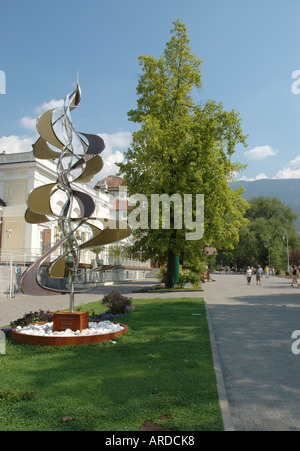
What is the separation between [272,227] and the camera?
7750cm

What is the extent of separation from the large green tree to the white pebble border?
44.5ft

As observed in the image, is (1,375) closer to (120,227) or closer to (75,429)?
(75,429)

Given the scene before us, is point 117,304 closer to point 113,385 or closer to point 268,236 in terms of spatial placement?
point 113,385

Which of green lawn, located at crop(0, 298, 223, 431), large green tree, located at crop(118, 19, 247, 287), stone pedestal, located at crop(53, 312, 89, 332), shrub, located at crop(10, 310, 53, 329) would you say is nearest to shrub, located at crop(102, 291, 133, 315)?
shrub, located at crop(10, 310, 53, 329)

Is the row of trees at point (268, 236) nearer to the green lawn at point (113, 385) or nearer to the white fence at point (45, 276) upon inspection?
the white fence at point (45, 276)

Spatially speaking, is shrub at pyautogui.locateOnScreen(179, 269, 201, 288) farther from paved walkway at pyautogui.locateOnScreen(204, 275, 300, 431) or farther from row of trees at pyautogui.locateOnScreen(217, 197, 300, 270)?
row of trees at pyautogui.locateOnScreen(217, 197, 300, 270)

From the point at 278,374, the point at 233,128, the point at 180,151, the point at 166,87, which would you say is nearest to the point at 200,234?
the point at 180,151

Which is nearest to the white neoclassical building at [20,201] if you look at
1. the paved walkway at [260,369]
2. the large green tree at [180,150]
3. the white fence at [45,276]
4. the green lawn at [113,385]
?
the white fence at [45,276]

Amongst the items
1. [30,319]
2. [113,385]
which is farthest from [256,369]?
[30,319]

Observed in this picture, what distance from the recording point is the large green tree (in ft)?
76.2

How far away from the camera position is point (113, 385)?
5629 mm

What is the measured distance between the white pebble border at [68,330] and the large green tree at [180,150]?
13.6 m
